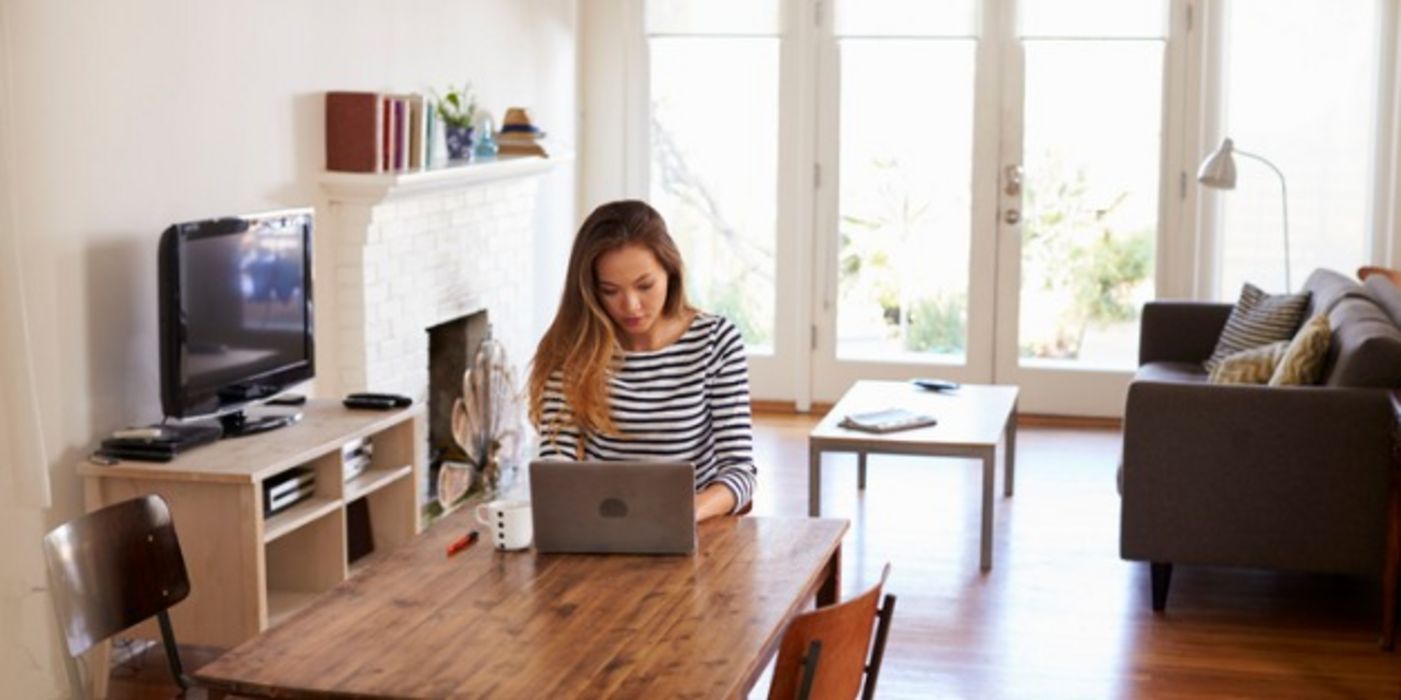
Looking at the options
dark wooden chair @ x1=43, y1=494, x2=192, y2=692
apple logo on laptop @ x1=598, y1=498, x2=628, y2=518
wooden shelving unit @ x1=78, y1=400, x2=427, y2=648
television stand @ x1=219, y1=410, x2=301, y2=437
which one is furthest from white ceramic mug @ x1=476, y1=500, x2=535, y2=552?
television stand @ x1=219, y1=410, x2=301, y2=437

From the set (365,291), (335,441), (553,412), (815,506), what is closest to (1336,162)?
(815,506)

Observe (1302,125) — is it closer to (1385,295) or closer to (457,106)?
(1385,295)

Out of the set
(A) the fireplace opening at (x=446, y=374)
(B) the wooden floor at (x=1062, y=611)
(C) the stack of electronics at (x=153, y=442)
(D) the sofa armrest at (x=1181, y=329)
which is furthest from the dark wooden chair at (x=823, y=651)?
(D) the sofa armrest at (x=1181, y=329)

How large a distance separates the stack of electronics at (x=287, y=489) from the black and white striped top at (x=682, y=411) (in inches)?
61.8

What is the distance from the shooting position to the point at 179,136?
5.16 meters

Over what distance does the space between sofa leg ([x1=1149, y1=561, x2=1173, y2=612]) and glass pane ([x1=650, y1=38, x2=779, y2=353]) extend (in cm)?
377

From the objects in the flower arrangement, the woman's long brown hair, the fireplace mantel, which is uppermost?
the flower arrangement

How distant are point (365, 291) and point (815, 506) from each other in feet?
5.34

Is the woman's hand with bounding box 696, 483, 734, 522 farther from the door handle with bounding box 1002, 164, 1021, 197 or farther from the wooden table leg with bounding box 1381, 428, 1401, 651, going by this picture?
the door handle with bounding box 1002, 164, 1021, 197

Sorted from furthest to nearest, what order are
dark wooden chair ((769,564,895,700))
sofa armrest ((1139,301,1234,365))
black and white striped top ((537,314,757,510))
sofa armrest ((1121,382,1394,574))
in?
sofa armrest ((1139,301,1234,365)) < sofa armrest ((1121,382,1394,574)) < black and white striped top ((537,314,757,510)) < dark wooden chair ((769,564,895,700))

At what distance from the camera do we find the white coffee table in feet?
19.7

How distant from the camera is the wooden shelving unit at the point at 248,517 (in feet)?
15.3

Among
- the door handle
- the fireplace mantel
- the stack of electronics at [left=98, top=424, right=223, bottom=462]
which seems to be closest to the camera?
the stack of electronics at [left=98, top=424, right=223, bottom=462]

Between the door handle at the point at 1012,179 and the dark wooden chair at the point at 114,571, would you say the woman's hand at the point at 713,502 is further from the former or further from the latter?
the door handle at the point at 1012,179
